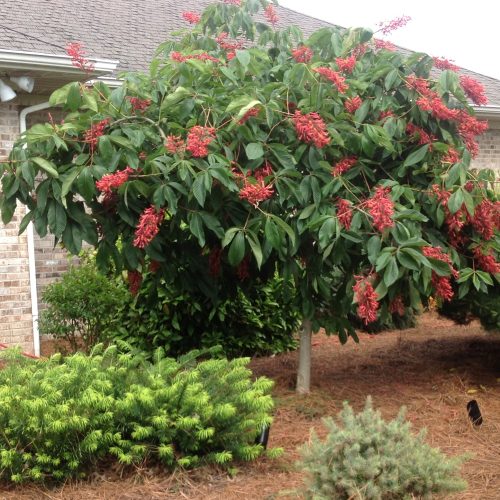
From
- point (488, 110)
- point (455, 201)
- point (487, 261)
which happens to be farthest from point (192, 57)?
point (488, 110)

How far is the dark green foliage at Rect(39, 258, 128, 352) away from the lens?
773cm

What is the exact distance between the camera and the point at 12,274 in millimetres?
8383

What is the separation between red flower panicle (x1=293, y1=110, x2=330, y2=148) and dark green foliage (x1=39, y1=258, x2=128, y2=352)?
3.44m

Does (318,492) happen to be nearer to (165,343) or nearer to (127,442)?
(127,442)

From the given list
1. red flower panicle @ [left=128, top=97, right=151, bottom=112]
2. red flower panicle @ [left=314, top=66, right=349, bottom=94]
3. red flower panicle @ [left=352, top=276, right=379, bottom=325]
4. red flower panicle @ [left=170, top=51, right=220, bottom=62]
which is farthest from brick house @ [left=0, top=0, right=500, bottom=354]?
red flower panicle @ [left=352, top=276, right=379, bottom=325]

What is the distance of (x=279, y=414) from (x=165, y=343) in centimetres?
222

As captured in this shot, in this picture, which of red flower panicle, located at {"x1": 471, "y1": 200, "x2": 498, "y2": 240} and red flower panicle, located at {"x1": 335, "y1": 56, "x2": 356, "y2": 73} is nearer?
red flower panicle, located at {"x1": 335, "y1": 56, "x2": 356, "y2": 73}

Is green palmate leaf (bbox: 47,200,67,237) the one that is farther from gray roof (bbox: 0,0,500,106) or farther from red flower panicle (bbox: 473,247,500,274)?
gray roof (bbox: 0,0,500,106)

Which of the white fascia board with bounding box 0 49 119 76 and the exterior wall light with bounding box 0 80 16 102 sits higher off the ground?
the white fascia board with bounding box 0 49 119 76

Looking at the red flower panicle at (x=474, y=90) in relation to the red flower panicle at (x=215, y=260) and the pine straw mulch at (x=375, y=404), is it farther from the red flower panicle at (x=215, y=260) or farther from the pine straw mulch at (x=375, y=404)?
the pine straw mulch at (x=375, y=404)

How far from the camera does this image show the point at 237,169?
5.12 meters

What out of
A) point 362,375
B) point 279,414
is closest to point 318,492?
point 279,414

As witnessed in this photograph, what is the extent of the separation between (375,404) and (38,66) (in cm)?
473

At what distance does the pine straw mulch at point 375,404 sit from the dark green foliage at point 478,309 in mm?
465
